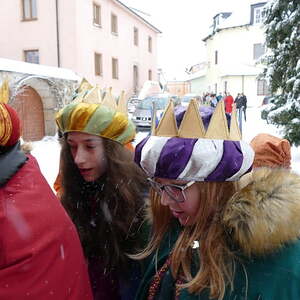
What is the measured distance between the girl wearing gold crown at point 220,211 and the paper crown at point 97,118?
0.58m

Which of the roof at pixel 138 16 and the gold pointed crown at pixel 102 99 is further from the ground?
the roof at pixel 138 16

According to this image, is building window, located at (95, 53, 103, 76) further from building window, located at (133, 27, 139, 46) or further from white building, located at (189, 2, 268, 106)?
white building, located at (189, 2, 268, 106)

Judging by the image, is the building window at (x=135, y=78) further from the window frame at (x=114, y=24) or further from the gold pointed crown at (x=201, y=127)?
the gold pointed crown at (x=201, y=127)

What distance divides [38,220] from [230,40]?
37.2 m

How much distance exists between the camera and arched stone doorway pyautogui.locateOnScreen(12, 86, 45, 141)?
447 inches

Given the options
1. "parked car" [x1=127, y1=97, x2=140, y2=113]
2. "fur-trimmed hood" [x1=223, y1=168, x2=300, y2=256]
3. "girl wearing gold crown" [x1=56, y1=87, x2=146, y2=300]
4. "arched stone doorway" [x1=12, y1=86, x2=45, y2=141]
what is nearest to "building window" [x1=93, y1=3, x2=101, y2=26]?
"parked car" [x1=127, y1=97, x2=140, y2=113]

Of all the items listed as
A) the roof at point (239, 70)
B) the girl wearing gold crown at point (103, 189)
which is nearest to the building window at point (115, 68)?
the roof at point (239, 70)

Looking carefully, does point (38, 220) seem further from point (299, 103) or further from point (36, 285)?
point (299, 103)

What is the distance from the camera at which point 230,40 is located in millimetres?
35562

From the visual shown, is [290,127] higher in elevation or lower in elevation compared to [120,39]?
lower

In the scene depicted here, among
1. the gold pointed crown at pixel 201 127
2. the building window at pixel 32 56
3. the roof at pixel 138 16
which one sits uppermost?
the roof at pixel 138 16

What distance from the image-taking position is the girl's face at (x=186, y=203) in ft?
4.22

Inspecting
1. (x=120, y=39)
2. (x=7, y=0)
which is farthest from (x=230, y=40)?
(x=7, y=0)

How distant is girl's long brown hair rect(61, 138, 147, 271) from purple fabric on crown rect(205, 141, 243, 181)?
0.70 m
